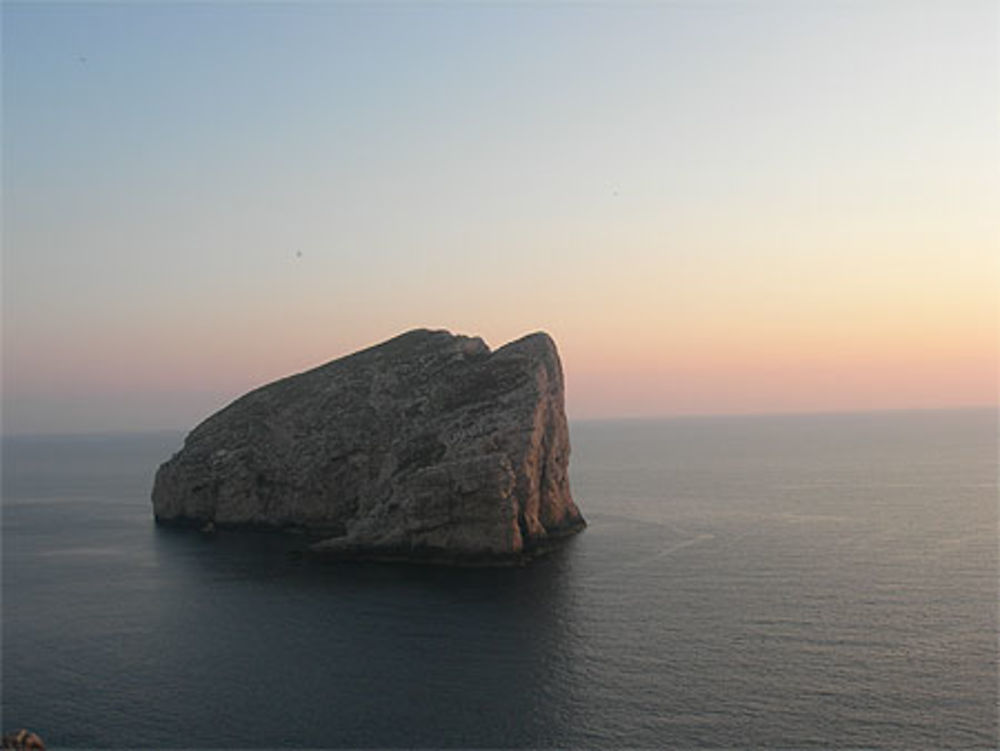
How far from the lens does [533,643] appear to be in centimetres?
6359

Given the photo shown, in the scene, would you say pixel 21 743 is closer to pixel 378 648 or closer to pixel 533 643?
pixel 378 648

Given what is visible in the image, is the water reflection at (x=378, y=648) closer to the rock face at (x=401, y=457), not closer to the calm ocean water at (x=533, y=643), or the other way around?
the calm ocean water at (x=533, y=643)

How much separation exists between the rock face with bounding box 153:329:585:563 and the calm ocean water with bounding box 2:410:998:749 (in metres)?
5.89

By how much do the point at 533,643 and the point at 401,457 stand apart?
141ft

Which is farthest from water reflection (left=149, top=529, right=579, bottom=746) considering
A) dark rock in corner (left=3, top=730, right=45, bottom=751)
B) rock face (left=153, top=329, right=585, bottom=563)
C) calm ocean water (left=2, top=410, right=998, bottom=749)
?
dark rock in corner (left=3, top=730, right=45, bottom=751)

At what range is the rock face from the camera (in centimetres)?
9338

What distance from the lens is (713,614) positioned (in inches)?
2726

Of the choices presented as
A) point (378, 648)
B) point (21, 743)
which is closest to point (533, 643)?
point (378, 648)

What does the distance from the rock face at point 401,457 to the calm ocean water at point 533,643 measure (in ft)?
19.3

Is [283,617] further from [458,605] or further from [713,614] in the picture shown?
[713,614]

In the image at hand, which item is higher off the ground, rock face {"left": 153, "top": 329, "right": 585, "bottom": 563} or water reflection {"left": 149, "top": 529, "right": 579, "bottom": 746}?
rock face {"left": 153, "top": 329, "right": 585, "bottom": 563}

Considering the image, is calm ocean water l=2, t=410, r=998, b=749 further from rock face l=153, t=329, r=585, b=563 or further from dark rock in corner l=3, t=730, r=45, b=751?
dark rock in corner l=3, t=730, r=45, b=751

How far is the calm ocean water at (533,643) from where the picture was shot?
48.8 metres

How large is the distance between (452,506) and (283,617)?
25138 millimetres
